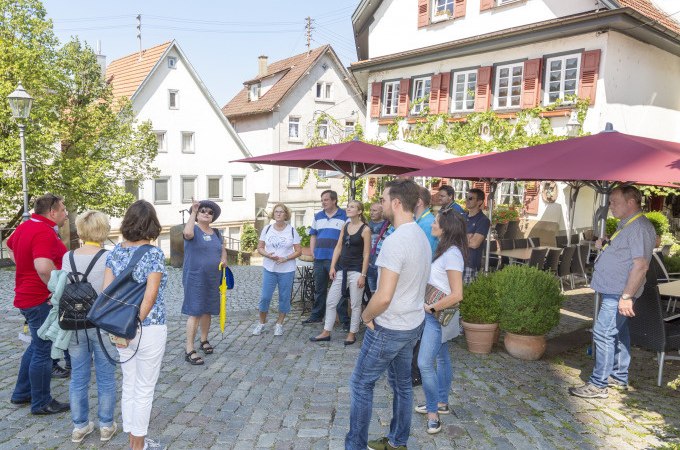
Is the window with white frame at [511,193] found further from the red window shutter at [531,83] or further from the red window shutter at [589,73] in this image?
the red window shutter at [589,73]

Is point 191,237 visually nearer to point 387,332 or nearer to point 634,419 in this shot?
point 387,332

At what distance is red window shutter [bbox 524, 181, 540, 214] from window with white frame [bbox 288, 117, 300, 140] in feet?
71.3

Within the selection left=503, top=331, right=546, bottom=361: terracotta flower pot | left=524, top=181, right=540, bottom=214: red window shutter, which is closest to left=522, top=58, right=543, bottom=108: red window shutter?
left=524, top=181, right=540, bottom=214: red window shutter

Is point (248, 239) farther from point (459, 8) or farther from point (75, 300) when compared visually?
point (75, 300)

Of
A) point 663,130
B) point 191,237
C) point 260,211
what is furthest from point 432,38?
point 260,211

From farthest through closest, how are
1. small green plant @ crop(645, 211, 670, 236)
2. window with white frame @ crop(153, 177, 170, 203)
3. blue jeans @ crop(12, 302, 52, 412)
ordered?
window with white frame @ crop(153, 177, 170, 203), small green plant @ crop(645, 211, 670, 236), blue jeans @ crop(12, 302, 52, 412)

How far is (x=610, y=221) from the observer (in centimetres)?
1490

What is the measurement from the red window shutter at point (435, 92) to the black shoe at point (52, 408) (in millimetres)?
15500

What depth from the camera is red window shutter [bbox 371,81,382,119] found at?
20.1 m

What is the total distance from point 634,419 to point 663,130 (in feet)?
46.4

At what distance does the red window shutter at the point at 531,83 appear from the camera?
14992 mm

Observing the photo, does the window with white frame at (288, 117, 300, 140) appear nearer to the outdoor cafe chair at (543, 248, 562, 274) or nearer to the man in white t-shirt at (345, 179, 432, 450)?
the outdoor cafe chair at (543, 248, 562, 274)

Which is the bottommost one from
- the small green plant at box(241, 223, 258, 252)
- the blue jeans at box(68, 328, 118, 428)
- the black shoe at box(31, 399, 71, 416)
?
the small green plant at box(241, 223, 258, 252)

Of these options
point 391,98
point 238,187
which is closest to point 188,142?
point 238,187
